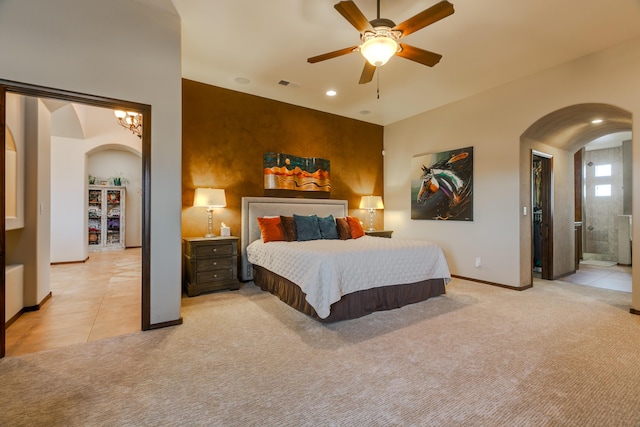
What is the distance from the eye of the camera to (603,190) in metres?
7.73

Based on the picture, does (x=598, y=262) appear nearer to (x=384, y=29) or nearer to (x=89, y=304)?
(x=384, y=29)

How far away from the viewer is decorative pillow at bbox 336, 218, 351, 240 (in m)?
4.89

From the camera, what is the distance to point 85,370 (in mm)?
2162

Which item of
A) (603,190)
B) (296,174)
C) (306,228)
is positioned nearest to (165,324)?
(306,228)

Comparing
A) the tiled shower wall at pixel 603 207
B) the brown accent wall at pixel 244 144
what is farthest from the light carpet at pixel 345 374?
the tiled shower wall at pixel 603 207

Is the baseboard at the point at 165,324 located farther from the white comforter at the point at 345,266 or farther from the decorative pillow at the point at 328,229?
the decorative pillow at the point at 328,229

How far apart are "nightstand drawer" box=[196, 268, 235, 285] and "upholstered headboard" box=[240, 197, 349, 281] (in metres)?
0.45

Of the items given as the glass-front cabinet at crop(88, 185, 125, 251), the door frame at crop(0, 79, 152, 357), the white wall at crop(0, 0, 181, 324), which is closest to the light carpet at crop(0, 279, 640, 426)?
the door frame at crop(0, 79, 152, 357)

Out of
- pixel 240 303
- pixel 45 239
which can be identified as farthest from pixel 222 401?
pixel 45 239

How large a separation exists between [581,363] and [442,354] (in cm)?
100

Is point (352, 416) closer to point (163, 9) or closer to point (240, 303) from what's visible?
point (240, 303)

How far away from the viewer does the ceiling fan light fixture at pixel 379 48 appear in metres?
2.47

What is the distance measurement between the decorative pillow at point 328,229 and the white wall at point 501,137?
1968 mm

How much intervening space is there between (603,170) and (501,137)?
18.5ft
